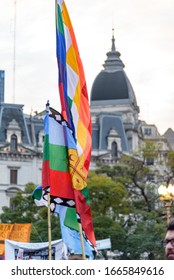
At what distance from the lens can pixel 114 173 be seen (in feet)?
247

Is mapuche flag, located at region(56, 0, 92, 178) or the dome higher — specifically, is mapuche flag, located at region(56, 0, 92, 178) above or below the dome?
below

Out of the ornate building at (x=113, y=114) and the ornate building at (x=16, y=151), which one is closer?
the ornate building at (x=16, y=151)

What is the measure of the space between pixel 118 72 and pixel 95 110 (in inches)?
210

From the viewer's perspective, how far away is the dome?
362 ft

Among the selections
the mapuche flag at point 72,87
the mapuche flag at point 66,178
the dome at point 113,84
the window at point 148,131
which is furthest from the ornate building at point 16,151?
the mapuche flag at point 66,178

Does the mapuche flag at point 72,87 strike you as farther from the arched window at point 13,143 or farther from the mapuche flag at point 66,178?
the arched window at point 13,143

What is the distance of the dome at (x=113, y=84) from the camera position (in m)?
110

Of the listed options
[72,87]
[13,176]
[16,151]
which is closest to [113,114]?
[16,151]

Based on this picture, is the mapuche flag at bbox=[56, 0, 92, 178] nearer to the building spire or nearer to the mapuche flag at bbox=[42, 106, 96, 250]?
the mapuche flag at bbox=[42, 106, 96, 250]

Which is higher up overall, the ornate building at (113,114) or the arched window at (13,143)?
the ornate building at (113,114)

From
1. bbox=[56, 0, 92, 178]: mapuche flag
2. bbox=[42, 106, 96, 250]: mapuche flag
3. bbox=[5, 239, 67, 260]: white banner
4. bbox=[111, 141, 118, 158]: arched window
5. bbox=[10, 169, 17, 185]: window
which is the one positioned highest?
bbox=[111, 141, 118, 158]: arched window
